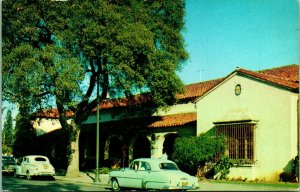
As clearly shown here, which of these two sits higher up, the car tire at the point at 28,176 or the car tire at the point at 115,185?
the car tire at the point at 115,185

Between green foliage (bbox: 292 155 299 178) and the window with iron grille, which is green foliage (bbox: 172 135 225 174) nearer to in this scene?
the window with iron grille

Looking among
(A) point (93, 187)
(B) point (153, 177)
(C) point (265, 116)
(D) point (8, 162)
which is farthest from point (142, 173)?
(D) point (8, 162)

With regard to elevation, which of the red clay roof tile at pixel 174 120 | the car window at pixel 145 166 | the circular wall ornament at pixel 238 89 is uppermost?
the circular wall ornament at pixel 238 89

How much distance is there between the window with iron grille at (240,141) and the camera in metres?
24.1

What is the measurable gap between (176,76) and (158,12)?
451cm

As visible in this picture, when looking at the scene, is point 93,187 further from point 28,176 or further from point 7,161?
point 7,161

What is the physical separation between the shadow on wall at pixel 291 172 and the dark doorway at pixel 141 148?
15076 millimetres

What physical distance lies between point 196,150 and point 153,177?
30.3 feet

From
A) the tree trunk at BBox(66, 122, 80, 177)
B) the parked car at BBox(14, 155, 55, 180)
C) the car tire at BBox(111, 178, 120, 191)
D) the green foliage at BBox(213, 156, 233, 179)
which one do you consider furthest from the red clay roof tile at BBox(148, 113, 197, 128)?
the car tire at BBox(111, 178, 120, 191)

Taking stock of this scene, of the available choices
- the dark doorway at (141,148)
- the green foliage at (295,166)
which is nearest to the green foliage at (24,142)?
the dark doorway at (141,148)

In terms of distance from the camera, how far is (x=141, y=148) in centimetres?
3769

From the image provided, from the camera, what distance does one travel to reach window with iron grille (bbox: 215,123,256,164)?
949 inches

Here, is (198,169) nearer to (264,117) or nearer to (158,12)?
(264,117)

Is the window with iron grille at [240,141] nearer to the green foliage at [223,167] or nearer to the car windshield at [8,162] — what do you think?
the green foliage at [223,167]
